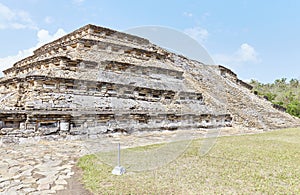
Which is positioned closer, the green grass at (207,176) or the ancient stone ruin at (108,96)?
the green grass at (207,176)

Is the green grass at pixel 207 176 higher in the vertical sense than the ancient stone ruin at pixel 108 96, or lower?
lower

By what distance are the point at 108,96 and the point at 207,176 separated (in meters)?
6.45

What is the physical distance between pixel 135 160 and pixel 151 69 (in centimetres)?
794

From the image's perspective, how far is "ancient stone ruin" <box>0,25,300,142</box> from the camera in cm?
744

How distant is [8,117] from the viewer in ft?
21.4

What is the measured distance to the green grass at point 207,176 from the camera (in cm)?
340

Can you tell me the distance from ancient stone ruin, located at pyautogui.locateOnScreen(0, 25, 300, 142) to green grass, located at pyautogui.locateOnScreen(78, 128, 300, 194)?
2936 millimetres

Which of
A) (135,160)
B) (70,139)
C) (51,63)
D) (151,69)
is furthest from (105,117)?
(151,69)

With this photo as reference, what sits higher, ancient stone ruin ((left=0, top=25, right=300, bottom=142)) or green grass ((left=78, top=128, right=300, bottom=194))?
ancient stone ruin ((left=0, top=25, right=300, bottom=142))

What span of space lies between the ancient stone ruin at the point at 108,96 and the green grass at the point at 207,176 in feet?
9.63

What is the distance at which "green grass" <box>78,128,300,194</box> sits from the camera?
3.40 meters

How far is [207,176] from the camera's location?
4.02m

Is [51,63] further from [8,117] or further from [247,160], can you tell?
[247,160]

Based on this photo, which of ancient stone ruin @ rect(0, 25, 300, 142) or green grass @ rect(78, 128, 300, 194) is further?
ancient stone ruin @ rect(0, 25, 300, 142)
